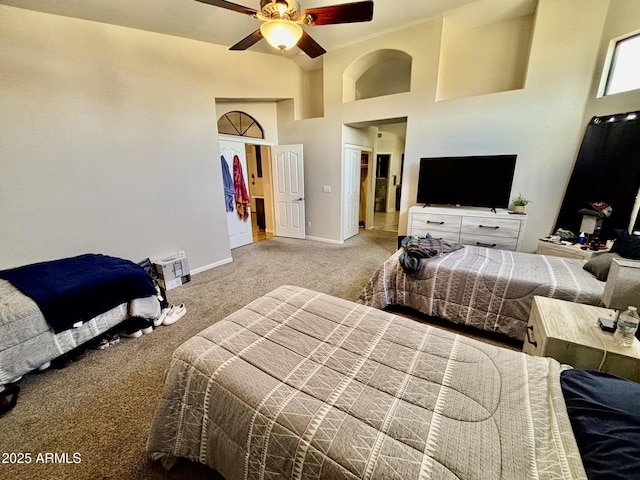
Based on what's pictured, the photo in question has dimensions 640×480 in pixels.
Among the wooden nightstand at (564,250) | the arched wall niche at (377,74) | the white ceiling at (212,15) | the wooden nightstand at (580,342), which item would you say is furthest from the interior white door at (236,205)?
the wooden nightstand at (564,250)

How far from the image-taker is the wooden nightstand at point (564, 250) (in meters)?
2.62

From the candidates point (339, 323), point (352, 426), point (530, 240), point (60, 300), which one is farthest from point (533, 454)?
point (530, 240)

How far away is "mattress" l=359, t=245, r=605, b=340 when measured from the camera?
77.7 inches

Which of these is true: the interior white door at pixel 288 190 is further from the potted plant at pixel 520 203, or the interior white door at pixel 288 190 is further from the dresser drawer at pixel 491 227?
the potted plant at pixel 520 203

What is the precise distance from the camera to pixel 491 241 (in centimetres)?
338

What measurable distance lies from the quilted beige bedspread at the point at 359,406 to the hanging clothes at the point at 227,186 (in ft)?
11.9

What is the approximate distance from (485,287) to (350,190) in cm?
347

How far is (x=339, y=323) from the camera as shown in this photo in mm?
1375

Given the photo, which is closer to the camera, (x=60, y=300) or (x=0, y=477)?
(x=0, y=477)

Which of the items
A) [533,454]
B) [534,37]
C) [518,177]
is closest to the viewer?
[533,454]

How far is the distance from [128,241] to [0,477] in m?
A: 2.21

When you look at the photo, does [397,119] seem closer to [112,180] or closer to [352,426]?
[112,180]

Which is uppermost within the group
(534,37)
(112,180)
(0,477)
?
(534,37)

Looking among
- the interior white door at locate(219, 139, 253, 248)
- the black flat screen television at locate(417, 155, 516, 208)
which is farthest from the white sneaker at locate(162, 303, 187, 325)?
the black flat screen television at locate(417, 155, 516, 208)
